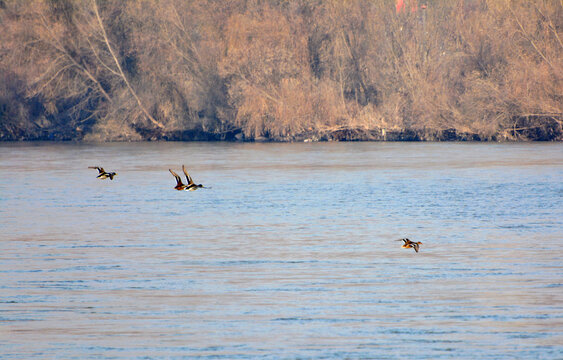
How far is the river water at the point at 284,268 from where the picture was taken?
10078 mm

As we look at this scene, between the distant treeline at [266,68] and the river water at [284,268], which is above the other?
the distant treeline at [266,68]

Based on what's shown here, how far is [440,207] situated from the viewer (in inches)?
885

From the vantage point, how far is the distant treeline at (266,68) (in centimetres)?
4797

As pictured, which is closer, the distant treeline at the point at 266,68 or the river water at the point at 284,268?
the river water at the point at 284,268

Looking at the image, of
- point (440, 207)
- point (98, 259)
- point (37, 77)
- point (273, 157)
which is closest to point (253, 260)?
point (98, 259)

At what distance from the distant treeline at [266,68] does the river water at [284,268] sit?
18.1 meters

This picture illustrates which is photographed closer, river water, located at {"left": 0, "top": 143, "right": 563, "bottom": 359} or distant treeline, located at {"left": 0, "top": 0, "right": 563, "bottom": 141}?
river water, located at {"left": 0, "top": 143, "right": 563, "bottom": 359}

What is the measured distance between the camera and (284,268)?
14.2 metres

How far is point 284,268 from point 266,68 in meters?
37.1

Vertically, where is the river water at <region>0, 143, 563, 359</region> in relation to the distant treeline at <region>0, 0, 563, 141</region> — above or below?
below

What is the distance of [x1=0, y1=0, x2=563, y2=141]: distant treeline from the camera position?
157 feet

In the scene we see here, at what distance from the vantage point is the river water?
33.1 ft

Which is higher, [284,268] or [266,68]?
[266,68]

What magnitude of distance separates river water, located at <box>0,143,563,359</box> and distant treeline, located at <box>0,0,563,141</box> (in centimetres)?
1815
